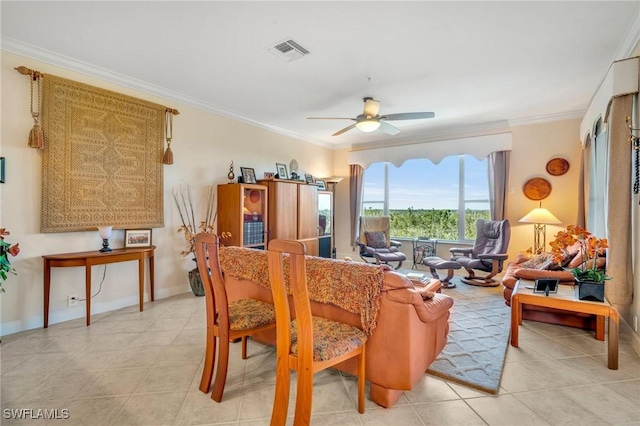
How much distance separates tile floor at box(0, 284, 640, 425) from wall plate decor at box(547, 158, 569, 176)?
2.90 metres

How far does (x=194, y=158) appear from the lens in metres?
4.40

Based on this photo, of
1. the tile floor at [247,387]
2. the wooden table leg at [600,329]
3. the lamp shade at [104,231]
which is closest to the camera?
the tile floor at [247,387]

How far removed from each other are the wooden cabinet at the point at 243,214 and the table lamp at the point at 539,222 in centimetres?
406

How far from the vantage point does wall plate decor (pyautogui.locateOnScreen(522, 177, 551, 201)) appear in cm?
495

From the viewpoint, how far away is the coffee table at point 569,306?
2.28m

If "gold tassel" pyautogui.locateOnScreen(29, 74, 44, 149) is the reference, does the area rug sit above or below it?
below

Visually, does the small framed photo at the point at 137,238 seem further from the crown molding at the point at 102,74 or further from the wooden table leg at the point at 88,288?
the crown molding at the point at 102,74

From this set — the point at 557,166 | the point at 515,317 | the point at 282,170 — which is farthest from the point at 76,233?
the point at 557,166

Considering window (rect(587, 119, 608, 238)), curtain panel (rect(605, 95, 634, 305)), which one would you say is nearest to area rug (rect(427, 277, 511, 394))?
curtain panel (rect(605, 95, 634, 305))

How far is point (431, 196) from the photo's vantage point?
245 inches

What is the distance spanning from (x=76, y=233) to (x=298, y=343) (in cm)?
303

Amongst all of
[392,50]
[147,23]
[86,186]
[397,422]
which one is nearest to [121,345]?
[86,186]

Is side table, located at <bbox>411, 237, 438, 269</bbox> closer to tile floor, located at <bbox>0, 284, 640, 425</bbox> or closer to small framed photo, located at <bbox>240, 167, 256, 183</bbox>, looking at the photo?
tile floor, located at <bbox>0, 284, 640, 425</bbox>

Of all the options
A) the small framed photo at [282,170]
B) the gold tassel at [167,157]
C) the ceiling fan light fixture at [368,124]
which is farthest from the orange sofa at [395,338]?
the small framed photo at [282,170]
